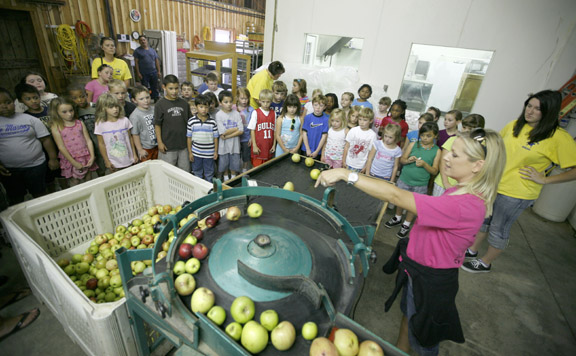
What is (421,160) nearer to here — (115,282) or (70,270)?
(115,282)

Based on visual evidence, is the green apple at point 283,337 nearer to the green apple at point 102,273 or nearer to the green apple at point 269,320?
the green apple at point 269,320

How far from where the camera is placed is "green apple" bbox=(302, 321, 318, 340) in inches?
43.5

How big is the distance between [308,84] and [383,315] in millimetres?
5233

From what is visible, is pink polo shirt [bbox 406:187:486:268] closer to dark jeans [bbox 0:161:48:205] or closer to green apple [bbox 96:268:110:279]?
green apple [bbox 96:268:110:279]

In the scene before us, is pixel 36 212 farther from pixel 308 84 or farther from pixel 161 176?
pixel 308 84

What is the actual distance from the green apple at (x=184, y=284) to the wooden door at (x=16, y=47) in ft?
26.7

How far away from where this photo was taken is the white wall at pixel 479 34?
441cm

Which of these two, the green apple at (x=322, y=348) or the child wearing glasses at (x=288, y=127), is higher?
the child wearing glasses at (x=288, y=127)

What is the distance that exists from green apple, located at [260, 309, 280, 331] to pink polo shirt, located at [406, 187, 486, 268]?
2.87 feet

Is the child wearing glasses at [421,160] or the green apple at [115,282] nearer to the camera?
the green apple at [115,282]

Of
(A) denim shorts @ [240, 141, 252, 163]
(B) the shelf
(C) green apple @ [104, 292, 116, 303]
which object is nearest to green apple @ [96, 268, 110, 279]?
(C) green apple @ [104, 292, 116, 303]

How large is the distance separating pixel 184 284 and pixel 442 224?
1.36m

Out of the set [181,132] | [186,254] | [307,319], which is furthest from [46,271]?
[181,132]

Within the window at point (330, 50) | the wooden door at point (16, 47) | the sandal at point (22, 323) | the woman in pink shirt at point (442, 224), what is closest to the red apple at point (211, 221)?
the woman in pink shirt at point (442, 224)
